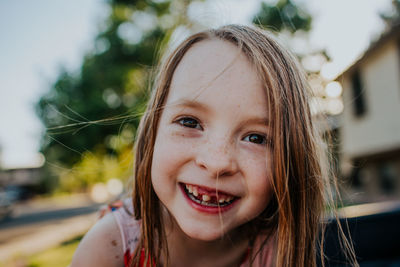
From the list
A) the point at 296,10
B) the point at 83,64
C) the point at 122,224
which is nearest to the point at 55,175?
the point at 83,64

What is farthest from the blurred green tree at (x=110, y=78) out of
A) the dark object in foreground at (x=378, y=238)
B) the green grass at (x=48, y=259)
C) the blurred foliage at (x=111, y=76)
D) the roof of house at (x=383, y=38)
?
the dark object in foreground at (x=378, y=238)

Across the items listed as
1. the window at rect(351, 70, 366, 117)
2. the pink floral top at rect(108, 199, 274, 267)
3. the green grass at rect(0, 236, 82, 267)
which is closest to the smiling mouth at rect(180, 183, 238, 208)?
the pink floral top at rect(108, 199, 274, 267)

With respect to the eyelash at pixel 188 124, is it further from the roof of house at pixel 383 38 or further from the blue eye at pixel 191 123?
the roof of house at pixel 383 38

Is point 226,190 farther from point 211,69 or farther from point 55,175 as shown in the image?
point 55,175

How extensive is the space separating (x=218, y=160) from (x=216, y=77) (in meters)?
0.34

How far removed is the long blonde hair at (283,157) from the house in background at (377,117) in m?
8.68

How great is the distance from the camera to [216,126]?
1176mm

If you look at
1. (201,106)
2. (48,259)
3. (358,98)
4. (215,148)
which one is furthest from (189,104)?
(358,98)

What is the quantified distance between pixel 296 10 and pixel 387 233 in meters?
10.6

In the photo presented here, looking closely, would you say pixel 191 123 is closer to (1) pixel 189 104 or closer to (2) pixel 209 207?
(1) pixel 189 104

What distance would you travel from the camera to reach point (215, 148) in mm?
1148

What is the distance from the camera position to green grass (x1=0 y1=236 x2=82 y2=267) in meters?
4.72

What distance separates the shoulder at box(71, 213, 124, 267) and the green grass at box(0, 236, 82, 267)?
3768 mm

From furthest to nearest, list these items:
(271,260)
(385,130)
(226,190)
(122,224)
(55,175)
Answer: (55,175) < (385,130) < (271,260) < (122,224) < (226,190)
